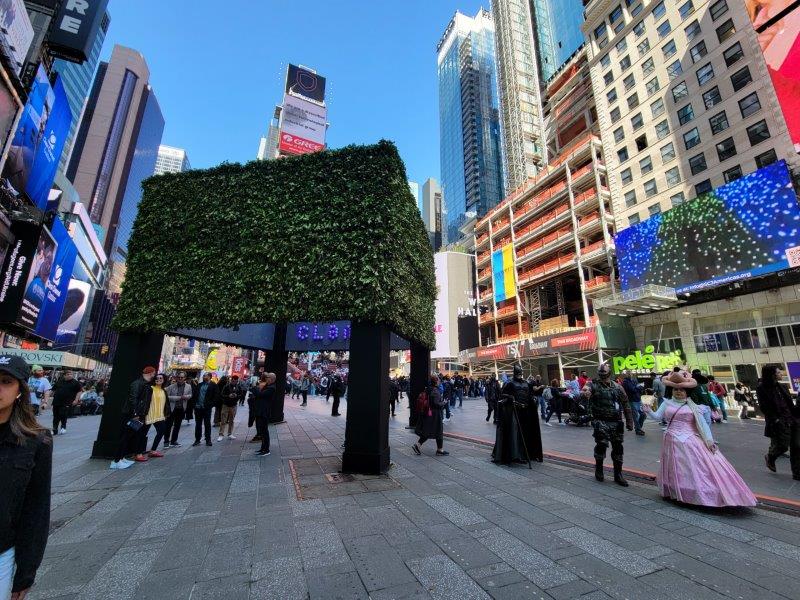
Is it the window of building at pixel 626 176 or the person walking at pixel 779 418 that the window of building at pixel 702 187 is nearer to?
the window of building at pixel 626 176

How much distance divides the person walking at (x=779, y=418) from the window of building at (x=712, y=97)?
3367cm

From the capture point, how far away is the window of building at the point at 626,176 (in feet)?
114

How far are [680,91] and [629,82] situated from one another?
6540 millimetres

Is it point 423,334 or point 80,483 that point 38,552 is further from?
point 423,334

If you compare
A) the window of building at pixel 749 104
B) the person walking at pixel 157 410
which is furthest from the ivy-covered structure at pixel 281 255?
the window of building at pixel 749 104

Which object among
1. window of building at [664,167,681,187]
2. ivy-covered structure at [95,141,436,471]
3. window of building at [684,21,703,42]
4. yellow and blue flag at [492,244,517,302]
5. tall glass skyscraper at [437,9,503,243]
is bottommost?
ivy-covered structure at [95,141,436,471]

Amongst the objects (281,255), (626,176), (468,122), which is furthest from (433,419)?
(468,122)

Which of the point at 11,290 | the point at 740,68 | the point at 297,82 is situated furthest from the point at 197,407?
the point at 740,68

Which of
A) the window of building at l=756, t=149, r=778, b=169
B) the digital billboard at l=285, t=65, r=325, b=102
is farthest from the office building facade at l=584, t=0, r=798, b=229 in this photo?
the digital billboard at l=285, t=65, r=325, b=102

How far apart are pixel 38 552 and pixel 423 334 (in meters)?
9.19

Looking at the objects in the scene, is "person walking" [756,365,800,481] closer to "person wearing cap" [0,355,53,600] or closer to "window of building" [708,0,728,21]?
"person wearing cap" [0,355,53,600]

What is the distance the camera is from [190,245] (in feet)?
29.6

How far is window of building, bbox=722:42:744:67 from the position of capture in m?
28.0

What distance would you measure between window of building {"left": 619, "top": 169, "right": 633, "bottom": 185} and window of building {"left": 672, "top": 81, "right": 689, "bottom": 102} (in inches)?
260
